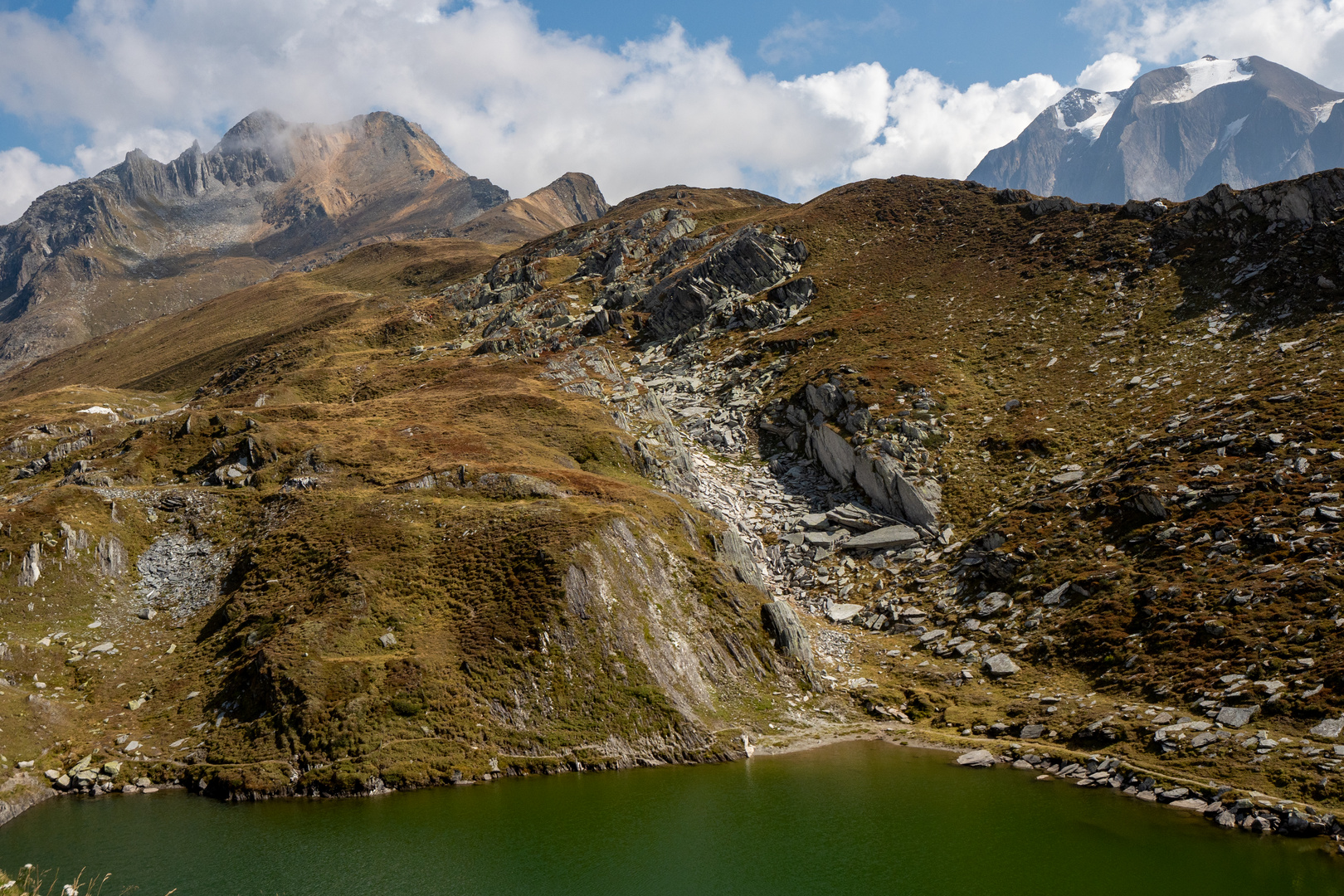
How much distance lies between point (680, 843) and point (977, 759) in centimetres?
1802

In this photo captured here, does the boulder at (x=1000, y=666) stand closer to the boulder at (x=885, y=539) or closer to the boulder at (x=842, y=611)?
the boulder at (x=842, y=611)

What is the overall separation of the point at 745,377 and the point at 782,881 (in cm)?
6798

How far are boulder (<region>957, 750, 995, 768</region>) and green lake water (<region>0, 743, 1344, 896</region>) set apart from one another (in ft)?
4.68

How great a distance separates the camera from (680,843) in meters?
30.3

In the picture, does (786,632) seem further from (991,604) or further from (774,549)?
(991,604)

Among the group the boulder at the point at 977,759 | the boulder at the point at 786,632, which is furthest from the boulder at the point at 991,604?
the boulder at the point at 977,759

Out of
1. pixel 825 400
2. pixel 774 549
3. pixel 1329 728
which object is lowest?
pixel 1329 728

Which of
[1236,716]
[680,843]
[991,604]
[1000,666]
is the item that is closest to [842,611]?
[991,604]

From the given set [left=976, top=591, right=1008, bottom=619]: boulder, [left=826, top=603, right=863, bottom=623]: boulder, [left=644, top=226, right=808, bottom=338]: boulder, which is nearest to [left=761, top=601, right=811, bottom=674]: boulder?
[left=826, top=603, right=863, bottom=623]: boulder

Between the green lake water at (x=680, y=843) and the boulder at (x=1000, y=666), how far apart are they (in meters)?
9.64

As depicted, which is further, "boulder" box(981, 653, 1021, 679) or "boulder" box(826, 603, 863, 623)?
"boulder" box(826, 603, 863, 623)

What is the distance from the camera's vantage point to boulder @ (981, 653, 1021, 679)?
45.3m

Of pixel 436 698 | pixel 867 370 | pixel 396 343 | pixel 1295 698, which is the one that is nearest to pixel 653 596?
pixel 436 698

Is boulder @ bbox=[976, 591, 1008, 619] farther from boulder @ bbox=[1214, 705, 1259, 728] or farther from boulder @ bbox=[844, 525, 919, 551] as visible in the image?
boulder @ bbox=[1214, 705, 1259, 728]
